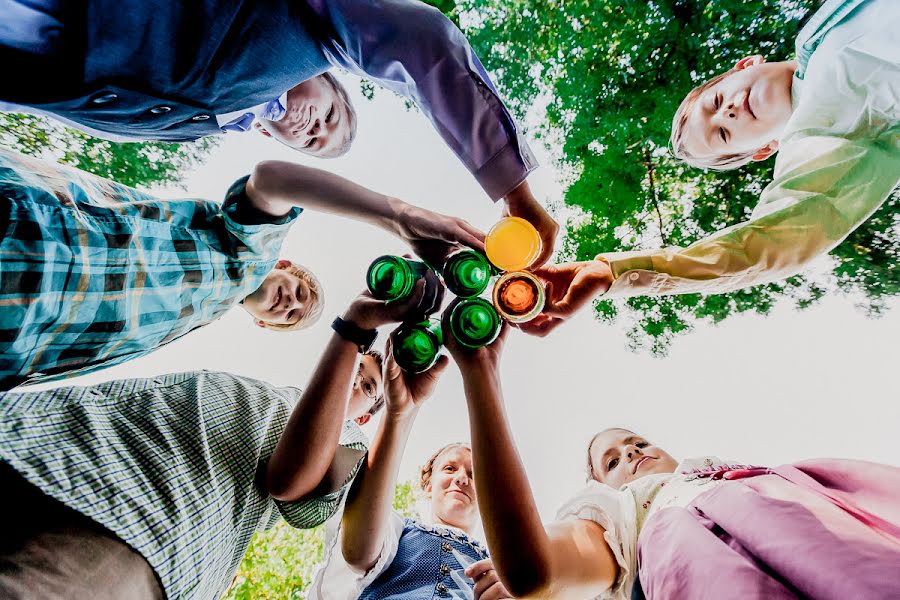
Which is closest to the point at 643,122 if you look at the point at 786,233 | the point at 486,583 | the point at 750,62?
the point at 750,62

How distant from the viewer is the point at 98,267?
1001mm

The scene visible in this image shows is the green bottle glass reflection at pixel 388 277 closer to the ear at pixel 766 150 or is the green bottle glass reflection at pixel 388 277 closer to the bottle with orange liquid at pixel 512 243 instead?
the bottle with orange liquid at pixel 512 243

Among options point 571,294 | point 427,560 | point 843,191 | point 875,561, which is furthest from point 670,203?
point 427,560

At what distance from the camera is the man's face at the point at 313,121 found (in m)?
1.92

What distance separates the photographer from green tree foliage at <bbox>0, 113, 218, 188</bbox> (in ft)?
9.26

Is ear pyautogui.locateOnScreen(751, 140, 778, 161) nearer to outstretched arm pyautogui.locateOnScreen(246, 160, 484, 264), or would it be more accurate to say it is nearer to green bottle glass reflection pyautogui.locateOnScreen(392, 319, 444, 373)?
outstretched arm pyautogui.locateOnScreen(246, 160, 484, 264)

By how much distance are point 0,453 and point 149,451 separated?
0.30m

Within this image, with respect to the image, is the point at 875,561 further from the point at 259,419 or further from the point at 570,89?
the point at 570,89

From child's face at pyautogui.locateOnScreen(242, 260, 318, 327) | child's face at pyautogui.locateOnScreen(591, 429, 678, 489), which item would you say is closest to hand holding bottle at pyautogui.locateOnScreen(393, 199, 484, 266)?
child's face at pyautogui.locateOnScreen(242, 260, 318, 327)

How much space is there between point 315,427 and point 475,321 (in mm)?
626

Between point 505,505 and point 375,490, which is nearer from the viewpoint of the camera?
point 505,505

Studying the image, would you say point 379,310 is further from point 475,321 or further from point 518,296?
point 518,296

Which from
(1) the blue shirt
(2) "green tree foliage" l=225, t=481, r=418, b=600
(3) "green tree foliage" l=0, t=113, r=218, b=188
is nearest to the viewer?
(1) the blue shirt

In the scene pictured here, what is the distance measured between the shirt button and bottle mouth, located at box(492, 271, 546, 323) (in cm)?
121
